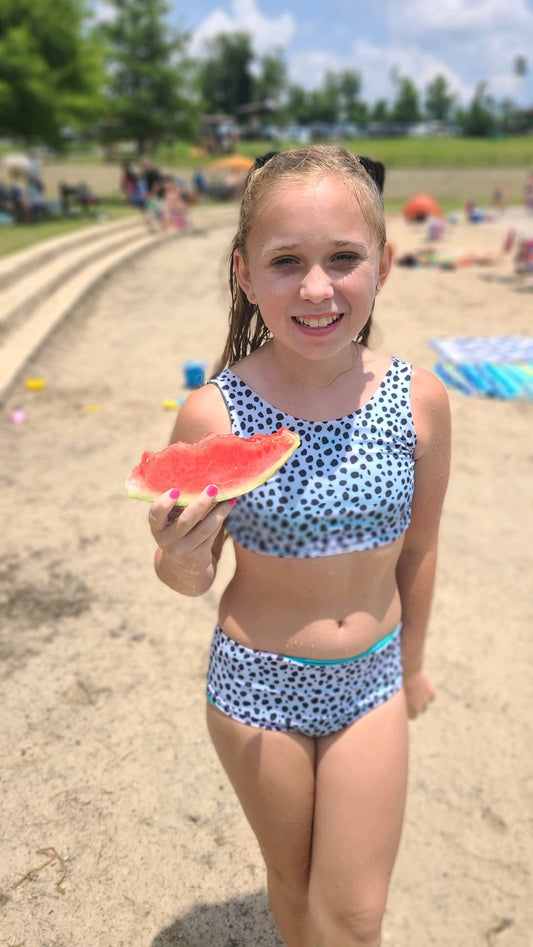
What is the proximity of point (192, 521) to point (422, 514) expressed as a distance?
86 centimetres

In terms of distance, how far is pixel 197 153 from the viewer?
5925 cm

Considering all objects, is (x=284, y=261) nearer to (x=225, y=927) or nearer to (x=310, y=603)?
(x=310, y=603)

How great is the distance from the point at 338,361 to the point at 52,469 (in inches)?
185

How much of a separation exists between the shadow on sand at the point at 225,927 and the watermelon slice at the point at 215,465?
1.74 metres

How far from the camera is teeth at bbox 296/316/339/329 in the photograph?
6.03 feet

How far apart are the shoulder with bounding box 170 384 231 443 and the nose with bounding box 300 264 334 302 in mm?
422

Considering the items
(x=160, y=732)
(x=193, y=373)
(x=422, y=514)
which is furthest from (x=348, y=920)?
(x=193, y=373)

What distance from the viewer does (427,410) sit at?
2094mm

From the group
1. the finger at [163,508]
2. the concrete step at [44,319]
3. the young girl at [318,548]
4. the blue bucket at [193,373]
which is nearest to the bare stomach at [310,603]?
the young girl at [318,548]

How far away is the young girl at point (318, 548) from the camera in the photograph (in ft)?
6.10

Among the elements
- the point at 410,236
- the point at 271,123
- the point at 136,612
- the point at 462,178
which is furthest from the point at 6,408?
the point at 271,123

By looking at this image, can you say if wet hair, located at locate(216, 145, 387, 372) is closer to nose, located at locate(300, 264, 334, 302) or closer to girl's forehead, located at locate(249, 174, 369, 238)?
girl's forehead, located at locate(249, 174, 369, 238)

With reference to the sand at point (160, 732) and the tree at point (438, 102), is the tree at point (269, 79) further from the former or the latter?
the sand at point (160, 732)

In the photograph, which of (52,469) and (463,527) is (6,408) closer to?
(52,469)
